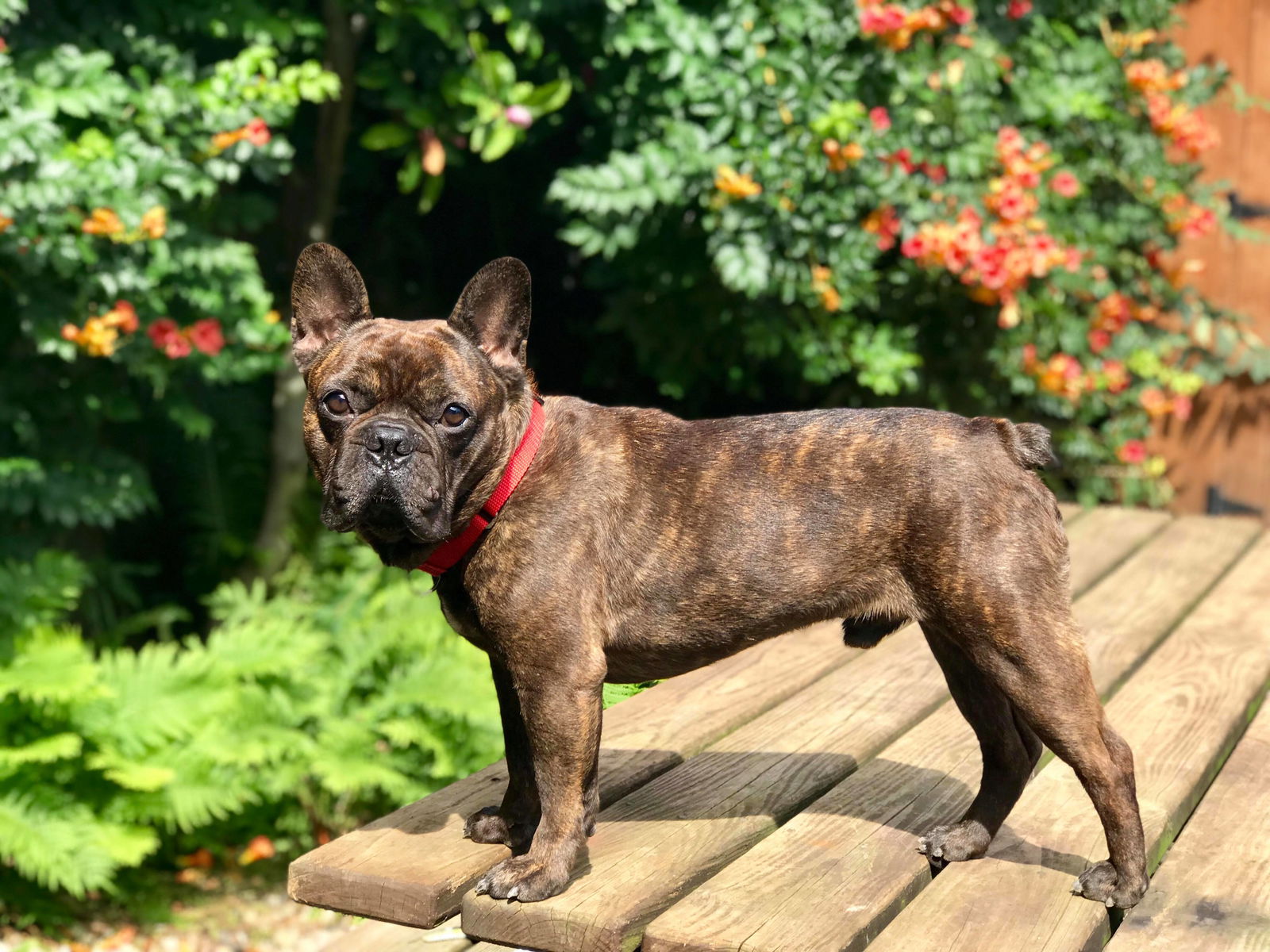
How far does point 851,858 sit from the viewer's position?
10.9 feet

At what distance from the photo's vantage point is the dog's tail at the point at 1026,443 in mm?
3205

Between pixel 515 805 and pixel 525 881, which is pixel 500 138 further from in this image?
pixel 525 881

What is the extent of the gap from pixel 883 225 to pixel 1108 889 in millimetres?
3496

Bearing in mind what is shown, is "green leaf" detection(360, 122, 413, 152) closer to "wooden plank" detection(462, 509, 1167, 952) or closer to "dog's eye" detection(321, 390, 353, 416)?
"wooden plank" detection(462, 509, 1167, 952)

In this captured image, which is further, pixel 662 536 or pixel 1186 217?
pixel 1186 217

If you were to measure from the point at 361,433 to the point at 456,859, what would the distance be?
3.40 ft

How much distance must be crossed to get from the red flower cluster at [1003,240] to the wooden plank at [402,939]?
11.4 ft

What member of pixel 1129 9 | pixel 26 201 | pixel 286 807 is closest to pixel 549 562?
pixel 26 201

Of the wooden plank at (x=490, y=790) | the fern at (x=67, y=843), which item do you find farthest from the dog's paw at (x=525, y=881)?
the fern at (x=67, y=843)

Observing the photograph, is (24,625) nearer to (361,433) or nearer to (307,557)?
(307,557)

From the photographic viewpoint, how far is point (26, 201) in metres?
5.04

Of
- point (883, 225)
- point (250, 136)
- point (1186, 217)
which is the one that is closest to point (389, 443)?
point (250, 136)

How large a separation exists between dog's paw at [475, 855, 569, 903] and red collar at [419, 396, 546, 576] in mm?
645

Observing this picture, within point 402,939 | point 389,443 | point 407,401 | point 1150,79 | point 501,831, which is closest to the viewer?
point 389,443
